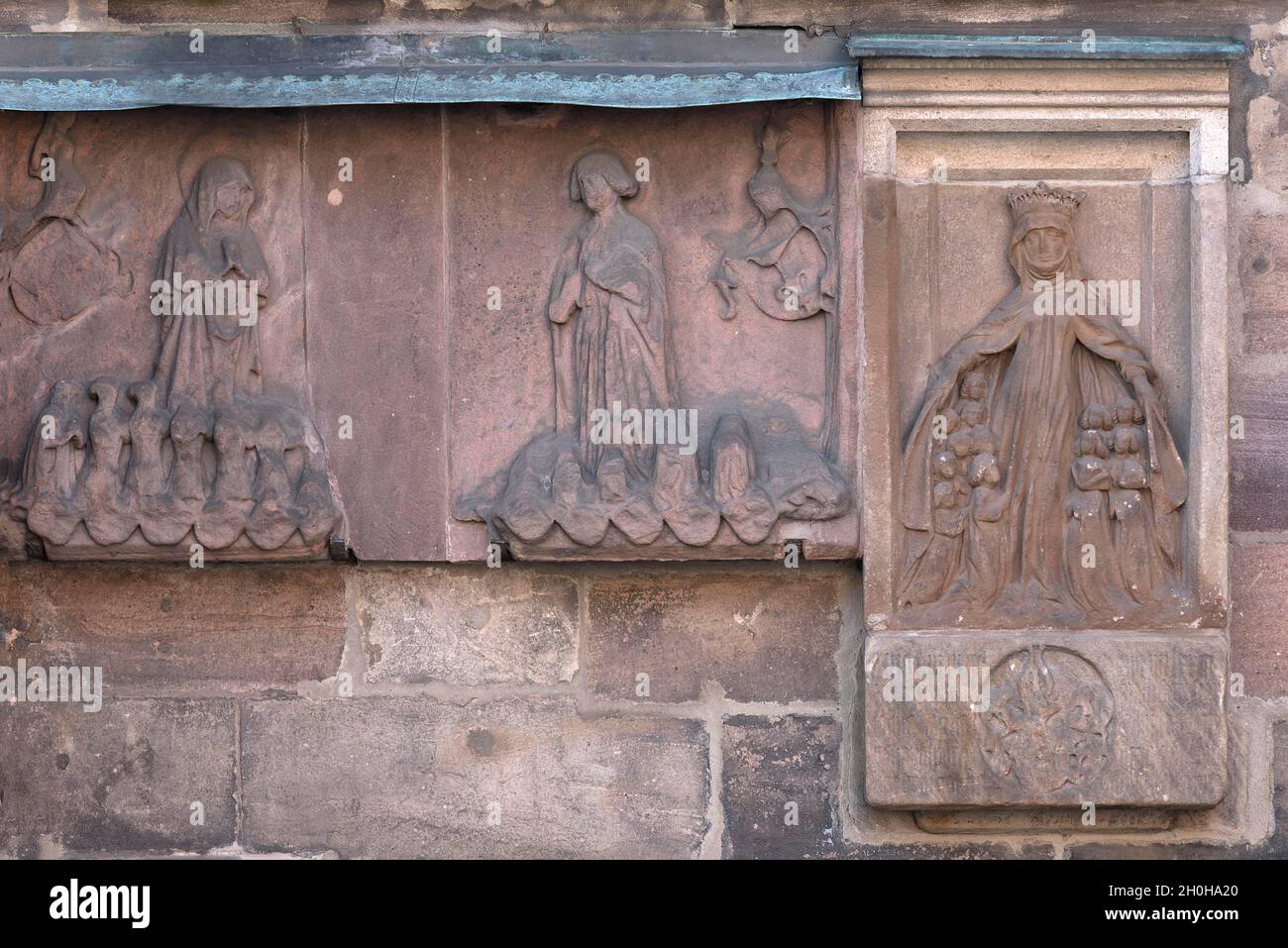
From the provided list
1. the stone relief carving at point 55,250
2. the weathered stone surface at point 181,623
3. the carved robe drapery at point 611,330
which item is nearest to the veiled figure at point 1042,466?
the carved robe drapery at point 611,330

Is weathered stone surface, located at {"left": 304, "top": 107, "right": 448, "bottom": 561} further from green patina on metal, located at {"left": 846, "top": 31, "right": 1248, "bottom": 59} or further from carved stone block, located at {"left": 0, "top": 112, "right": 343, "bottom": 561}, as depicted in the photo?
green patina on metal, located at {"left": 846, "top": 31, "right": 1248, "bottom": 59}

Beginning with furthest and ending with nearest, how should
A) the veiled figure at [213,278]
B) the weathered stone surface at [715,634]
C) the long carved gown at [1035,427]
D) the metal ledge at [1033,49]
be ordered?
1. the weathered stone surface at [715,634]
2. the veiled figure at [213,278]
3. the long carved gown at [1035,427]
4. the metal ledge at [1033,49]

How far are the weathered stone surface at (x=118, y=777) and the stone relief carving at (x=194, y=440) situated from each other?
1.76ft

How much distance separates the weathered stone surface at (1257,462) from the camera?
5.41 metres

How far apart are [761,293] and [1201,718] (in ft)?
5.61

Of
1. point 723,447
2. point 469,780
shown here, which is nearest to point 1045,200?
point 723,447

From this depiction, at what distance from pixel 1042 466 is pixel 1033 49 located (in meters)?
1.15

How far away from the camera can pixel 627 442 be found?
17.5 feet

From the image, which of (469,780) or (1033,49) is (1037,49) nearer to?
(1033,49)

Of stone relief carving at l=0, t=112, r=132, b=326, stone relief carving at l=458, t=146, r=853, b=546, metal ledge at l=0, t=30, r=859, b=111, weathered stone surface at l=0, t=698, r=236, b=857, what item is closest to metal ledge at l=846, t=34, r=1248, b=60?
metal ledge at l=0, t=30, r=859, b=111

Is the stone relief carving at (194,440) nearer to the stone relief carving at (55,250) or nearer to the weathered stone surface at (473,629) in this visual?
the stone relief carving at (55,250)

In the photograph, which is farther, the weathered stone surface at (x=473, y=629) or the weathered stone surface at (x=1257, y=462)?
the weathered stone surface at (x=473, y=629)

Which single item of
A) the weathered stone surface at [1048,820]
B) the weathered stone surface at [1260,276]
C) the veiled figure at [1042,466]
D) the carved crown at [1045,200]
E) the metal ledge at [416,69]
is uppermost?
the metal ledge at [416,69]

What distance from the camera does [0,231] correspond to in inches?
Answer: 215
